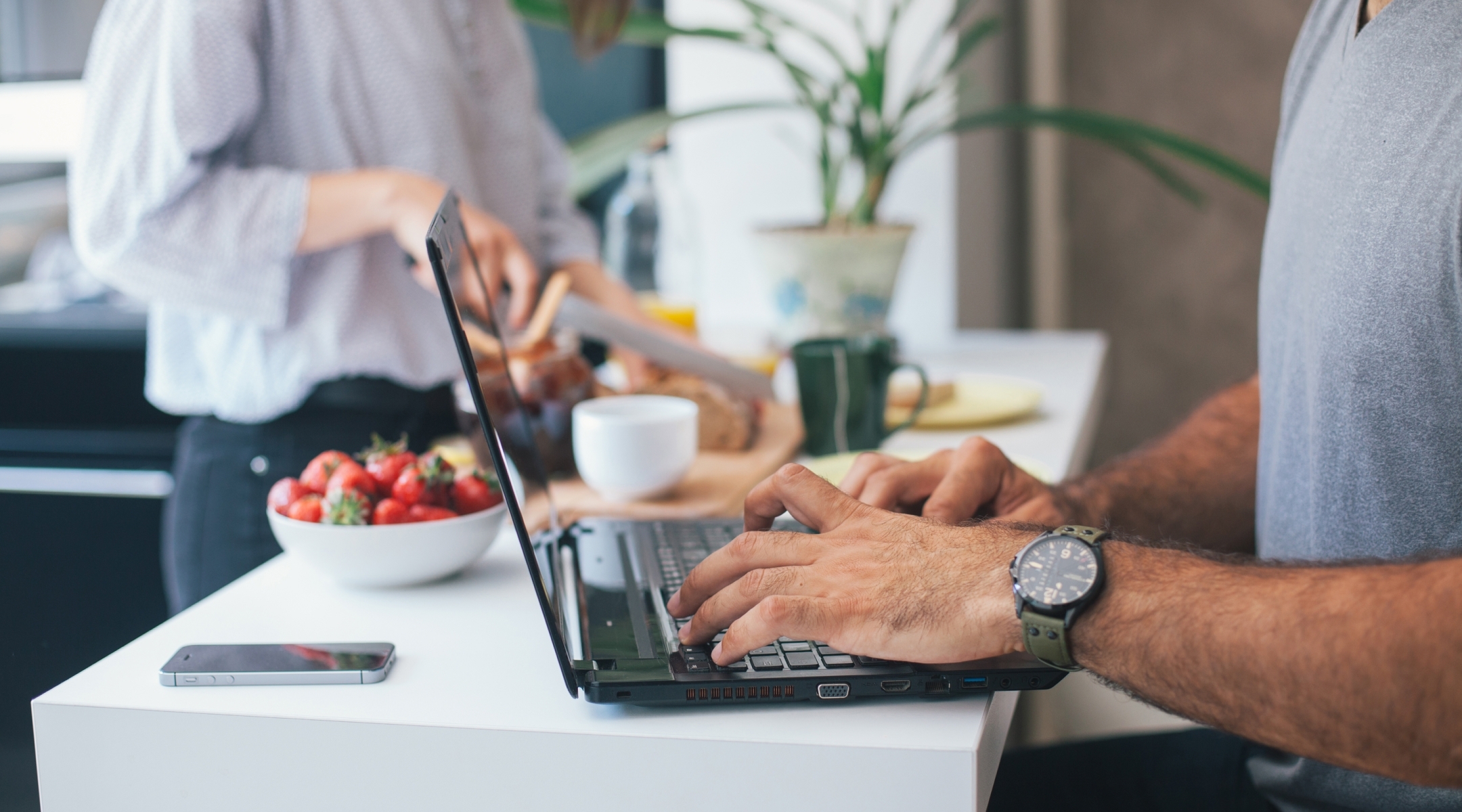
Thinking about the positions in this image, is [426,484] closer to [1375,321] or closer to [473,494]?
[473,494]

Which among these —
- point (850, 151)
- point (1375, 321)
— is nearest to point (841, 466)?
point (1375, 321)

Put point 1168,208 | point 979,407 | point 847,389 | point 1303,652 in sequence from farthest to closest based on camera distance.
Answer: point 1168,208
point 979,407
point 847,389
point 1303,652

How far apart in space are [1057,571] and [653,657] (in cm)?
22

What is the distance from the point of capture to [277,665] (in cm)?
69

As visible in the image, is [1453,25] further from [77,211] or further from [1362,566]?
[77,211]

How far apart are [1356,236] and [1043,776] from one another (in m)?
0.56

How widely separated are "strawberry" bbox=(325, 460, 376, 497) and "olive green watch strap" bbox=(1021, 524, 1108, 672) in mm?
461

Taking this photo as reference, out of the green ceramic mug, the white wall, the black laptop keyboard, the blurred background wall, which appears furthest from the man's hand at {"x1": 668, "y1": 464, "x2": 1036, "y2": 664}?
the blurred background wall

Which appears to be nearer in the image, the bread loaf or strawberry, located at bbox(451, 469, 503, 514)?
strawberry, located at bbox(451, 469, 503, 514)

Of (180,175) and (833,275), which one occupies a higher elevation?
(180,175)

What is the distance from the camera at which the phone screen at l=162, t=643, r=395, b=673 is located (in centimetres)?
68

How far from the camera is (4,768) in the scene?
842mm

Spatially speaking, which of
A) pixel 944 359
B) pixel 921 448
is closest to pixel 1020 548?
pixel 921 448

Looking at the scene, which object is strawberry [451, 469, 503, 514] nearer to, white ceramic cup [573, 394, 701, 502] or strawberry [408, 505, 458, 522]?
strawberry [408, 505, 458, 522]
